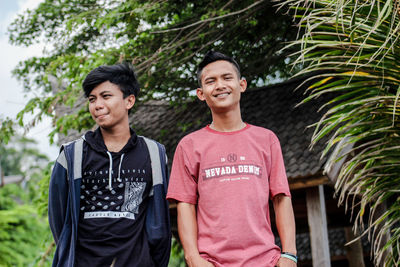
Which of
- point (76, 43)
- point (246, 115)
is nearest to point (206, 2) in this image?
point (246, 115)

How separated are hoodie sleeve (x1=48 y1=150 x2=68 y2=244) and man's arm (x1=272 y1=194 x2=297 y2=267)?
1.09m

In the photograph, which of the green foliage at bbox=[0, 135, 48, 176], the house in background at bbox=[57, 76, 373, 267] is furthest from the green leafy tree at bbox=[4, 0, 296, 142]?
the green foliage at bbox=[0, 135, 48, 176]

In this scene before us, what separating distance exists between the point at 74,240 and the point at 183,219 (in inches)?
21.3

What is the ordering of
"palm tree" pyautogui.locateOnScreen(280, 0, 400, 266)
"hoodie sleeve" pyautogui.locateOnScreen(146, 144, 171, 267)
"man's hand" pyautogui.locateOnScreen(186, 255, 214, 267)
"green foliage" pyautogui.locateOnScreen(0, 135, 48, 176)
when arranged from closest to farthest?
"man's hand" pyautogui.locateOnScreen(186, 255, 214, 267)
"hoodie sleeve" pyautogui.locateOnScreen(146, 144, 171, 267)
"palm tree" pyautogui.locateOnScreen(280, 0, 400, 266)
"green foliage" pyautogui.locateOnScreen(0, 135, 48, 176)

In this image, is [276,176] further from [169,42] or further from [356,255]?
[356,255]

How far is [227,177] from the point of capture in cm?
261

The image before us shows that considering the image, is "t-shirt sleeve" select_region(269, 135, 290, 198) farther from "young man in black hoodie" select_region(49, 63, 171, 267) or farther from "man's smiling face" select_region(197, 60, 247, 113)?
"young man in black hoodie" select_region(49, 63, 171, 267)

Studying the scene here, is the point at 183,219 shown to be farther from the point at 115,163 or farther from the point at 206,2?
the point at 206,2

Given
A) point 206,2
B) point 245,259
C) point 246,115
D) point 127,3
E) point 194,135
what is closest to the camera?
point 245,259

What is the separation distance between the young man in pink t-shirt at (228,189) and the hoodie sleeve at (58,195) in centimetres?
55

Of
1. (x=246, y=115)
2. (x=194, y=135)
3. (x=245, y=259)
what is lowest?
(x=245, y=259)

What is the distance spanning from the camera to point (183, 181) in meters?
2.66

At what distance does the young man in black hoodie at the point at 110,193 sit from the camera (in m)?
2.61

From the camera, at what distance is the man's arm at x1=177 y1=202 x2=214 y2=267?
247 cm
